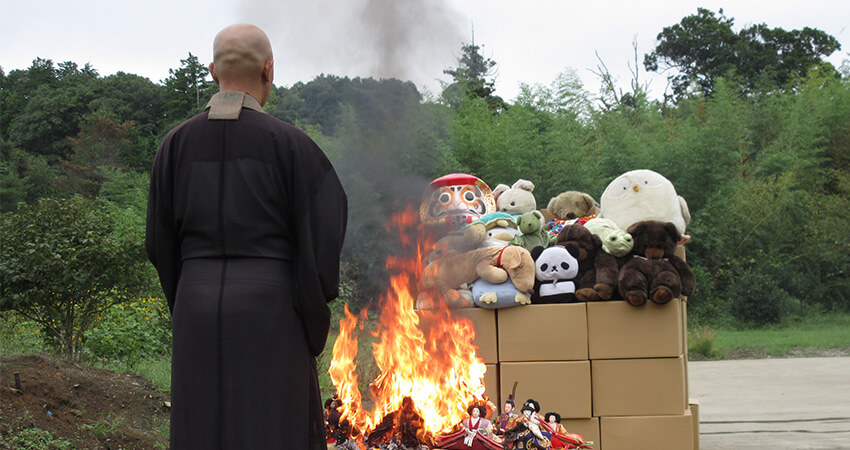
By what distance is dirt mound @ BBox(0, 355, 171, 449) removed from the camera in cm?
364

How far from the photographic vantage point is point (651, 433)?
12.1 ft

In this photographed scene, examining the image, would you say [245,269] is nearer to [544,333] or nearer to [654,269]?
[544,333]

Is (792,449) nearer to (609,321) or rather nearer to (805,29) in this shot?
(609,321)

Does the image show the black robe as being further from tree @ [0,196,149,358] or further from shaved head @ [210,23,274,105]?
tree @ [0,196,149,358]

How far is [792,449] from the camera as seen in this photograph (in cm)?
457

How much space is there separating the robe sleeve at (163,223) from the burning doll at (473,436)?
153 cm

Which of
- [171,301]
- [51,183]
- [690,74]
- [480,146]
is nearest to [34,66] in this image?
[51,183]

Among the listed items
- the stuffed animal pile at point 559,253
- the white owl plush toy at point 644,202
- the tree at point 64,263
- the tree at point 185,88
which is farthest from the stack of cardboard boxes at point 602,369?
the tree at point 185,88

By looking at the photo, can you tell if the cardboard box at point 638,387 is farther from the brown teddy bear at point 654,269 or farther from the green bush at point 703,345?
the green bush at point 703,345

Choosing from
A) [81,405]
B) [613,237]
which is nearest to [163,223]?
[81,405]

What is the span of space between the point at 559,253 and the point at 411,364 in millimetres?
1094

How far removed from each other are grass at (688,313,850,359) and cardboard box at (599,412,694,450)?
730 cm

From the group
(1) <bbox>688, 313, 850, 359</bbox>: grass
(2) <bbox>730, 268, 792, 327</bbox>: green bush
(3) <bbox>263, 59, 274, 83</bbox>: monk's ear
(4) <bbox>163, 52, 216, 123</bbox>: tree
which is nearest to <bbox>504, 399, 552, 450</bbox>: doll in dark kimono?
(3) <bbox>263, 59, 274, 83</bbox>: monk's ear

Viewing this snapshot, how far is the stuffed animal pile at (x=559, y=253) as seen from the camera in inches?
150
